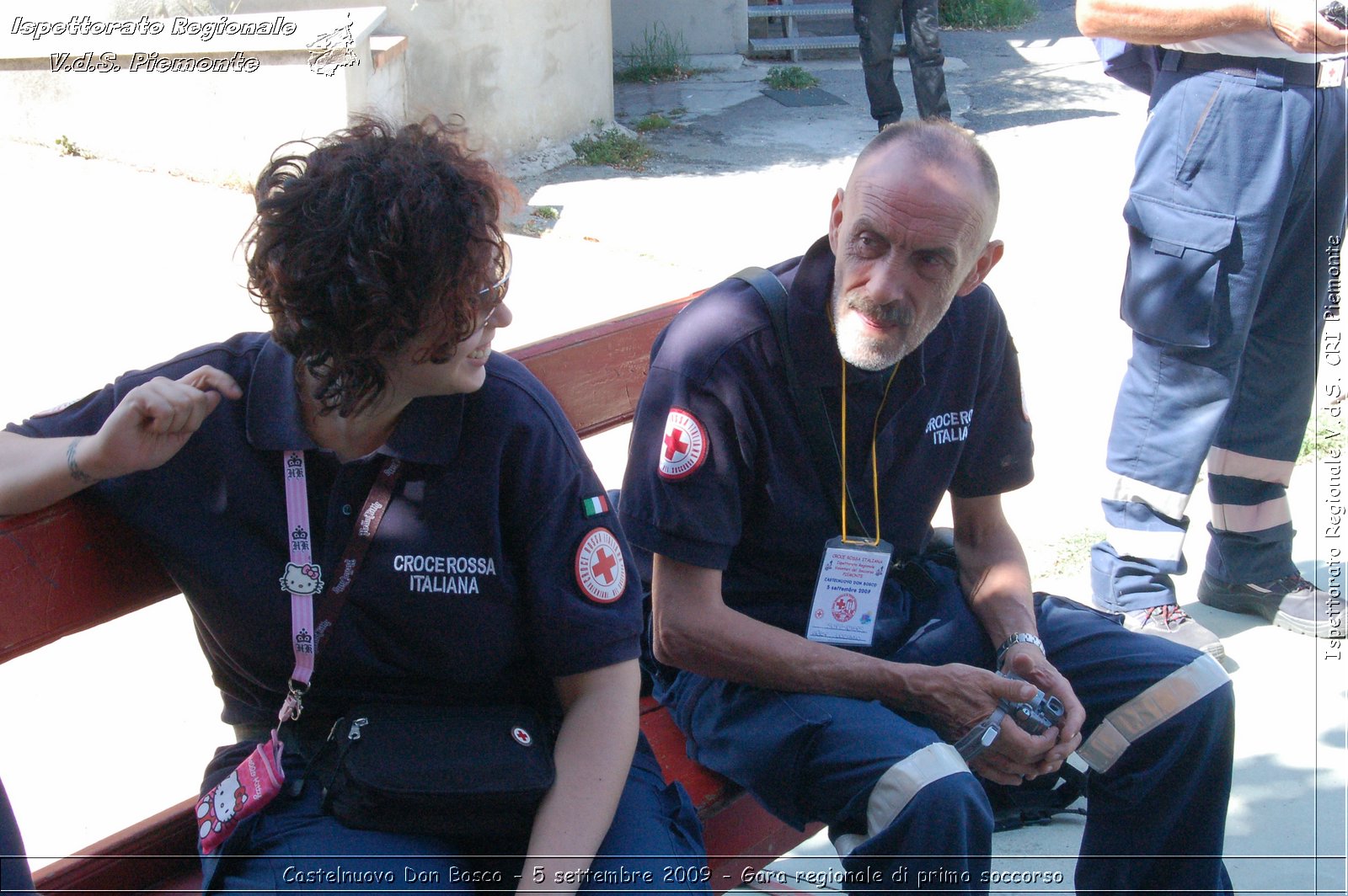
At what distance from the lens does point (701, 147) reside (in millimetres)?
8930

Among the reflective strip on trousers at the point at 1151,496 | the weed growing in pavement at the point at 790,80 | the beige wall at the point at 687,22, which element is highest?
the beige wall at the point at 687,22

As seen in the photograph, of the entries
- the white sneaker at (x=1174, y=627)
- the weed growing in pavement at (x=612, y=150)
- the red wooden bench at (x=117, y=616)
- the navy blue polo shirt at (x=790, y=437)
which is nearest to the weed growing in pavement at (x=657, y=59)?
the weed growing in pavement at (x=612, y=150)

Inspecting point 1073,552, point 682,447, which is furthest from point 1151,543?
point 682,447

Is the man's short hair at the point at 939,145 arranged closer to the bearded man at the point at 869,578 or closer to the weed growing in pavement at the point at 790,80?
the bearded man at the point at 869,578

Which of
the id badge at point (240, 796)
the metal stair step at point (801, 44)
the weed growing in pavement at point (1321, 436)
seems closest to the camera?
the id badge at point (240, 796)

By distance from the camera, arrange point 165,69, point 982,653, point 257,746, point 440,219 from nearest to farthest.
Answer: point 440,219 → point 257,746 → point 982,653 → point 165,69

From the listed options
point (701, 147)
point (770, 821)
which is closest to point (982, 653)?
point (770, 821)

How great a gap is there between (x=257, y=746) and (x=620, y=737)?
0.53 metres

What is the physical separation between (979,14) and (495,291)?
13427 mm

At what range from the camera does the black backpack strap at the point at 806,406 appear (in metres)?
2.24

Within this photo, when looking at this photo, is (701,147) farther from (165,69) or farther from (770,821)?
(770,821)

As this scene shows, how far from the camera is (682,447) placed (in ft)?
7.06

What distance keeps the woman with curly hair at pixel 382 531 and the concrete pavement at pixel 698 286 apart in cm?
125

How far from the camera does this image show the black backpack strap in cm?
224
